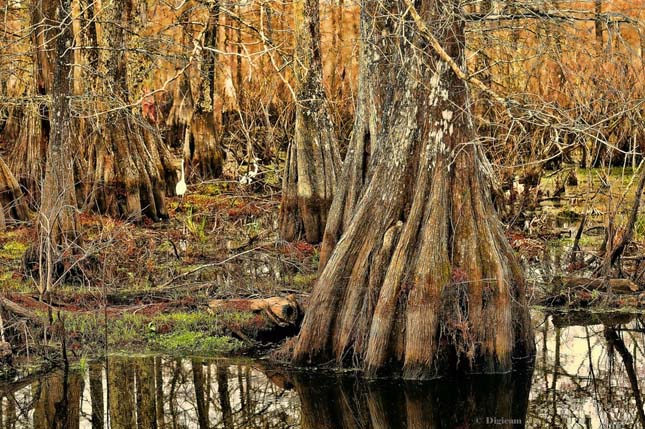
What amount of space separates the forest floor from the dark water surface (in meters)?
0.62

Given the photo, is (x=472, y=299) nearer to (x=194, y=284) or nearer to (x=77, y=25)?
(x=194, y=284)

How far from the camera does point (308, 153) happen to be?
1675cm

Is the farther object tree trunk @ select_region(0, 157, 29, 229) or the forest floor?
tree trunk @ select_region(0, 157, 29, 229)

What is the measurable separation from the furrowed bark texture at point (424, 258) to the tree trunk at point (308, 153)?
5.58 meters

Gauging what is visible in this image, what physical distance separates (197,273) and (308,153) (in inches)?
120

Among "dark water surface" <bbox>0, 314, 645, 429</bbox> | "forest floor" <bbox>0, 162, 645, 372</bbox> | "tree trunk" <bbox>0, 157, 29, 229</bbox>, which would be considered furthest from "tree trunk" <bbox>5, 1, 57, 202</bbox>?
"dark water surface" <bbox>0, 314, 645, 429</bbox>

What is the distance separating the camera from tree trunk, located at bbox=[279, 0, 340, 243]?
54.6ft

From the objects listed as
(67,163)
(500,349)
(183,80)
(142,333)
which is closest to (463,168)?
(500,349)

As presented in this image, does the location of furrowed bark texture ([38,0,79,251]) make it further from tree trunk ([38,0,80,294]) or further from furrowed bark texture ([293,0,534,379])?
furrowed bark texture ([293,0,534,379])

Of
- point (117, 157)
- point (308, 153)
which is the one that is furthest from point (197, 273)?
point (117, 157)

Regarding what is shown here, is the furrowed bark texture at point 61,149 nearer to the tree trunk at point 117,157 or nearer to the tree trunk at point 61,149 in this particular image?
the tree trunk at point 61,149

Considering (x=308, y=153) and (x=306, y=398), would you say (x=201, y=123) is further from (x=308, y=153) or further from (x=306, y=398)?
(x=306, y=398)

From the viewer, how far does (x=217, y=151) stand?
2530 cm

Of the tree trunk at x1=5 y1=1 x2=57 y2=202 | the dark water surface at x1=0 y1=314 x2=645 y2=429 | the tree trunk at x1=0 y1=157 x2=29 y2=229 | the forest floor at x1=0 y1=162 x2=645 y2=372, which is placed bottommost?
the dark water surface at x1=0 y1=314 x2=645 y2=429
